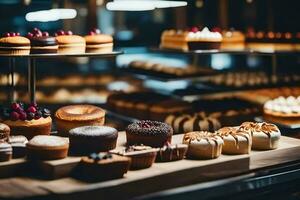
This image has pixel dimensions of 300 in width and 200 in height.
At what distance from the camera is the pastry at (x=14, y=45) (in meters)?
4.52

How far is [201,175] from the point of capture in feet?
12.4

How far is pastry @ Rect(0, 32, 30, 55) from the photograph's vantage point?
4.52 m

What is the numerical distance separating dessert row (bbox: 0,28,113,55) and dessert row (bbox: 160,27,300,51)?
1.25 m

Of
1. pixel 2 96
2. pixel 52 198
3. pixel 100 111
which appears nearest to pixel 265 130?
pixel 100 111

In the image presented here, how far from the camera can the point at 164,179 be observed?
3.63 metres

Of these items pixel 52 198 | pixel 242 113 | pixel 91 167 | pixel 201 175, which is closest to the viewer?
pixel 52 198

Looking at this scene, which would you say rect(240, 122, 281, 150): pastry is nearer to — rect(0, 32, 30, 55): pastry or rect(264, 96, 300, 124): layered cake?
rect(264, 96, 300, 124): layered cake

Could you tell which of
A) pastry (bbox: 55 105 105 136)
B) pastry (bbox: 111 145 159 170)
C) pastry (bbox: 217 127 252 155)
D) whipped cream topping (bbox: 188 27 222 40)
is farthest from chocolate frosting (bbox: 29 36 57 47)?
whipped cream topping (bbox: 188 27 222 40)

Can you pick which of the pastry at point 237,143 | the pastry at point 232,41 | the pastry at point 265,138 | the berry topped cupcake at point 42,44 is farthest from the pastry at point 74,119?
the pastry at point 232,41

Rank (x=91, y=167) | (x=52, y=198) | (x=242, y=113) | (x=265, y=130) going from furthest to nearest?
(x=242, y=113) → (x=265, y=130) → (x=91, y=167) → (x=52, y=198)

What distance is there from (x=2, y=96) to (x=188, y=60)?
2980mm

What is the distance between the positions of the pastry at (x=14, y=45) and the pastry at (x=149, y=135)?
1.13 metres

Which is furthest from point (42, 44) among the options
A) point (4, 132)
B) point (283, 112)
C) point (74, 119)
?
point (283, 112)

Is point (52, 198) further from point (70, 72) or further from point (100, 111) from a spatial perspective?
point (70, 72)
